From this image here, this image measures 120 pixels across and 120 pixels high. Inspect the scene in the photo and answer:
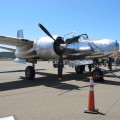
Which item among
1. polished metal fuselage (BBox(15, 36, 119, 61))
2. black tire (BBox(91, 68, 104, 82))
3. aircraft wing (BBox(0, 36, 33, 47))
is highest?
aircraft wing (BBox(0, 36, 33, 47))

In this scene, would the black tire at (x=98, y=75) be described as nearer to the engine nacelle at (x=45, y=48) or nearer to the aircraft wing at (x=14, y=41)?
the engine nacelle at (x=45, y=48)

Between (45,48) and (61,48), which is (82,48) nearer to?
(61,48)

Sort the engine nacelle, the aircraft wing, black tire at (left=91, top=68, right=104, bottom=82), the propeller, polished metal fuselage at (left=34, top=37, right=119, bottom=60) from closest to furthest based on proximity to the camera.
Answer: the engine nacelle < polished metal fuselage at (left=34, top=37, right=119, bottom=60) < the propeller < the aircraft wing < black tire at (left=91, top=68, right=104, bottom=82)

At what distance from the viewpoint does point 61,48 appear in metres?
13.1

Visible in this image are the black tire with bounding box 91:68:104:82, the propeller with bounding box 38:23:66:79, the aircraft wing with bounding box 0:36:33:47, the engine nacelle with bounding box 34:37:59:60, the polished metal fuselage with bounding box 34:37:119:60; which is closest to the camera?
the engine nacelle with bounding box 34:37:59:60

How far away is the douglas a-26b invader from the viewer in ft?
42.3

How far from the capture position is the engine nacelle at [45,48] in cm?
1262

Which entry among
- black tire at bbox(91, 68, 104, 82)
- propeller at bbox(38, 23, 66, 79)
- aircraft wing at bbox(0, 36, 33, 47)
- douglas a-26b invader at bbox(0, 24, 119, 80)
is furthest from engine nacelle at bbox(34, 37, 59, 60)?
black tire at bbox(91, 68, 104, 82)

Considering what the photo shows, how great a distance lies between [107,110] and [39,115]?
1.97 metres

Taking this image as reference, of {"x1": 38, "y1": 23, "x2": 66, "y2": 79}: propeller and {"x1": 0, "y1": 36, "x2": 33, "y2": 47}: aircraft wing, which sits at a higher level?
{"x1": 0, "y1": 36, "x2": 33, "y2": 47}: aircraft wing

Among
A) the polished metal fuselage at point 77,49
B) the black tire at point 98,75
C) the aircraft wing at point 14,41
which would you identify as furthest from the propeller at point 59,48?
the black tire at point 98,75

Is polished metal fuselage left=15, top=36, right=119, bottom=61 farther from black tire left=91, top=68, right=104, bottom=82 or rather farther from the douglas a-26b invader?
black tire left=91, top=68, right=104, bottom=82

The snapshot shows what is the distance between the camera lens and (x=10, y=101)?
24.9 feet

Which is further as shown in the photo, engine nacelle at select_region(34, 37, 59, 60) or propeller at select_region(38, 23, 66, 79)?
propeller at select_region(38, 23, 66, 79)
